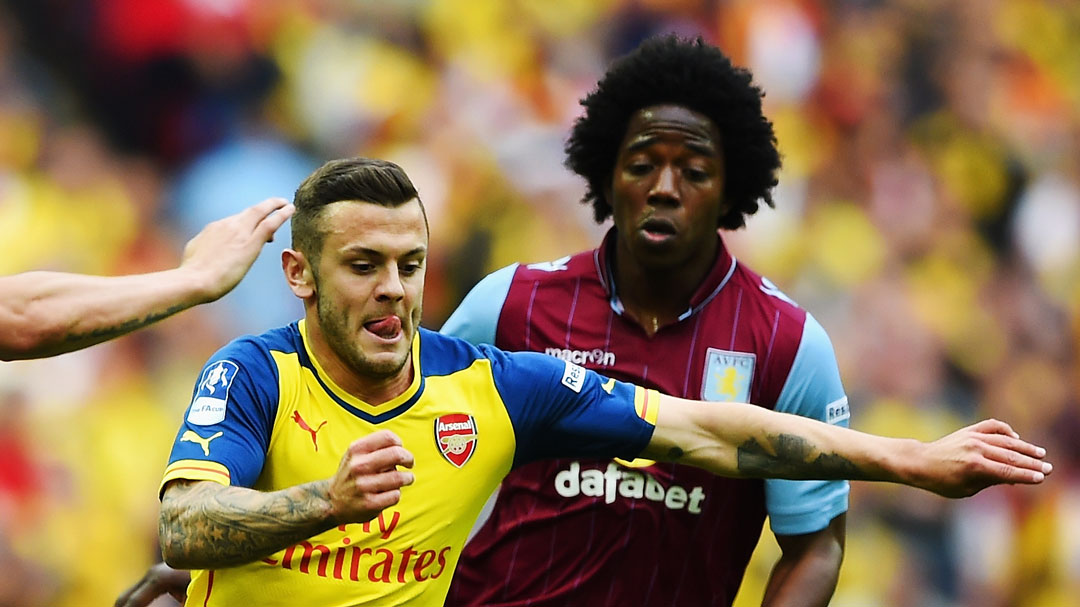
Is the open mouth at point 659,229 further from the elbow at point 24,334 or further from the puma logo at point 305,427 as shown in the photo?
the elbow at point 24,334

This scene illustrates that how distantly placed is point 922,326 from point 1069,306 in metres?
1.18

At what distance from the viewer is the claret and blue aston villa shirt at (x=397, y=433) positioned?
346cm

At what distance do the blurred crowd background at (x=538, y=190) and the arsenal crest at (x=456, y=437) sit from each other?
362 cm

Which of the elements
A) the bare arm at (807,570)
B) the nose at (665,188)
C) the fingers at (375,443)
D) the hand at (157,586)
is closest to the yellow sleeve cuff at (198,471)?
the fingers at (375,443)

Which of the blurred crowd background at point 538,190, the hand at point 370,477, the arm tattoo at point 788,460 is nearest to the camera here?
the hand at point 370,477

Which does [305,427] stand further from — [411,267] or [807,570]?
[807,570]

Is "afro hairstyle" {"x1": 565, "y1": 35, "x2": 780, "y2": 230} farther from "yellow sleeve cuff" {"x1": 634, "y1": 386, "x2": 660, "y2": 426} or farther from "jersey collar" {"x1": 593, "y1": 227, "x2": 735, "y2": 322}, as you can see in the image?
"yellow sleeve cuff" {"x1": 634, "y1": 386, "x2": 660, "y2": 426}

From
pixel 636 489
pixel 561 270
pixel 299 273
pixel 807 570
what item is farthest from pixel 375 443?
pixel 807 570

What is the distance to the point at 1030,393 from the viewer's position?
900cm

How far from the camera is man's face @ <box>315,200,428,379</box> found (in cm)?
360

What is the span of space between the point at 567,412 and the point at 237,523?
1063 millimetres

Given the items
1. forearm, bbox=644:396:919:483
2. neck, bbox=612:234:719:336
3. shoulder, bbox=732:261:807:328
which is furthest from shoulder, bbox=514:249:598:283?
forearm, bbox=644:396:919:483

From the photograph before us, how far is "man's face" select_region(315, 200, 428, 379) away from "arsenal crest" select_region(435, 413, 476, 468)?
211 millimetres

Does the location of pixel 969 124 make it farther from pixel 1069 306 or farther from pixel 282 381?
pixel 282 381
